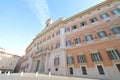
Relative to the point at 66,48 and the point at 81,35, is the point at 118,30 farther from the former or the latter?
the point at 66,48

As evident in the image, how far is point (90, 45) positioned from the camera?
1405cm

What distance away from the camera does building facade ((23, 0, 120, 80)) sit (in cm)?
1156

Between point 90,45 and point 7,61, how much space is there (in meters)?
47.2

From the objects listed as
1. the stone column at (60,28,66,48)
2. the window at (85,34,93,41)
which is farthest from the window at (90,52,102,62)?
the stone column at (60,28,66,48)

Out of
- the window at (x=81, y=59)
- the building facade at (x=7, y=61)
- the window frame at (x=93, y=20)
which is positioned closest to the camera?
the window at (x=81, y=59)

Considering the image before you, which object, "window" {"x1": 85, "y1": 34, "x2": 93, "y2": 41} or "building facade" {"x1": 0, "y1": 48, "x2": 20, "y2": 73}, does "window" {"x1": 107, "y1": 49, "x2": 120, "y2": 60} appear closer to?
"window" {"x1": 85, "y1": 34, "x2": 93, "y2": 41}

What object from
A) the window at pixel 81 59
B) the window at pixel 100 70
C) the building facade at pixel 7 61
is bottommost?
the window at pixel 100 70

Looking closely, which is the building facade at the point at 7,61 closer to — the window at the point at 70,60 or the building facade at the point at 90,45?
the building facade at the point at 90,45

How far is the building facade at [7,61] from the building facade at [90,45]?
3248 centimetres

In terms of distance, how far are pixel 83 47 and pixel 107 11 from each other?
30.1 feet

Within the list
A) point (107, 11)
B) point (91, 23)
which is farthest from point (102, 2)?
point (91, 23)

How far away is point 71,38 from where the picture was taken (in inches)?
693

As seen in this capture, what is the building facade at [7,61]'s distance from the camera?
39425mm

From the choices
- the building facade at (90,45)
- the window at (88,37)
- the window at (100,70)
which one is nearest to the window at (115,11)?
the building facade at (90,45)
